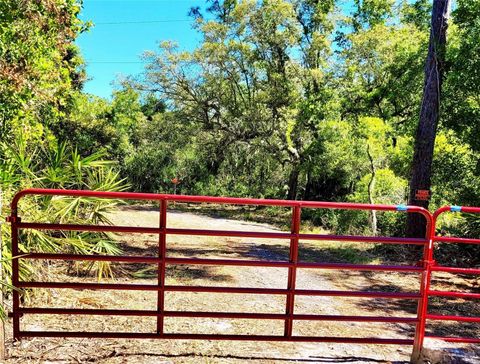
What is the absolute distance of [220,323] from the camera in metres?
4.93

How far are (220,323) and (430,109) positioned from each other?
7.97m

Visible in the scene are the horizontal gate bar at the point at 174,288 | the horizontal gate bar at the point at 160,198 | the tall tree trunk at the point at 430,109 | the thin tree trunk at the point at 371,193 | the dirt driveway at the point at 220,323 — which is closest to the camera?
the horizontal gate bar at the point at 160,198

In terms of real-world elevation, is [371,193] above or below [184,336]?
above

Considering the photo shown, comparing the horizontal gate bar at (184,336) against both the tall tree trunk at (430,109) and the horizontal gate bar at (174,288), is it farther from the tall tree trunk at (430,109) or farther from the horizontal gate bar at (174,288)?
the tall tree trunk at (430,109)

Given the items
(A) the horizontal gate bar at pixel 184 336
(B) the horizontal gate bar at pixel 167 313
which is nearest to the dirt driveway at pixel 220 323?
(A) the horizontal gate bar at pixel 184 336

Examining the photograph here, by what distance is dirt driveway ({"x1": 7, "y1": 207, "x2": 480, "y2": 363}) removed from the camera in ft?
12.8

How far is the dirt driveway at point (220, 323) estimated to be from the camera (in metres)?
3.91

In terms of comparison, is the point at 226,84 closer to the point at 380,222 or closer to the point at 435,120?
the point at 380,222

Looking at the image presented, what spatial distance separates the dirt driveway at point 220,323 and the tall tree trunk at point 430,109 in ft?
8.56

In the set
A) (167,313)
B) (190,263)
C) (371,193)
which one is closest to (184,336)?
(167,313)

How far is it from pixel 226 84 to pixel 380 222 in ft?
39.1

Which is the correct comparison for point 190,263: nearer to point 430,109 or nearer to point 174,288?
point 174,288

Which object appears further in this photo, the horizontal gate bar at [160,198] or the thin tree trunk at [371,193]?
the thin tree trunk at [371,193]

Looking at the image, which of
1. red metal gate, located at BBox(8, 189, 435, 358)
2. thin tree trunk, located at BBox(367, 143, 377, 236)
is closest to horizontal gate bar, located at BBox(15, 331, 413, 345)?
red metal gate, located at BBox(8, 189, 435, 358)
